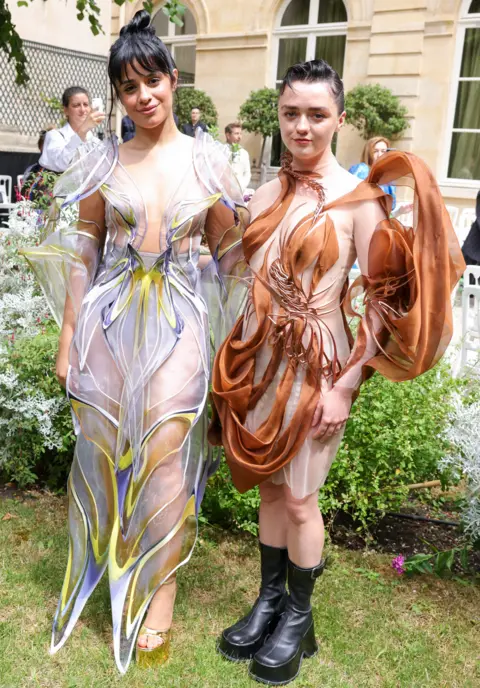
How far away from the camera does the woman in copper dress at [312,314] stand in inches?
77.4

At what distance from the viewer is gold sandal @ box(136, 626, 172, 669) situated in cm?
229

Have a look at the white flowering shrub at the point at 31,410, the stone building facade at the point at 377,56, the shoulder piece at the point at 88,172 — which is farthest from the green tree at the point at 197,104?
the shoulder piece at the point at 88,172

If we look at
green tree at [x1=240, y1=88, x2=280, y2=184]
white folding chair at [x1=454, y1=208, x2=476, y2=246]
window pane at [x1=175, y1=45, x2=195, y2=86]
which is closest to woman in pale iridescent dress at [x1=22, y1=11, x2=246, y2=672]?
white folding chair at [x1=454, y1=208, x2=476, y2=246]

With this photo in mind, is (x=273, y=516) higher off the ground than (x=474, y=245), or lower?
lower

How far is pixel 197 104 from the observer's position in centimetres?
1337

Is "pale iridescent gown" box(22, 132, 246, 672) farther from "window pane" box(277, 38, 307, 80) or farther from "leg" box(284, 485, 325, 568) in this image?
"window pane" box(277, 38, 307, 80)

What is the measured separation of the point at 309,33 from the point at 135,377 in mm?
12158

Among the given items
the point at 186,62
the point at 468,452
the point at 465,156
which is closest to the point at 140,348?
the point at 468,452

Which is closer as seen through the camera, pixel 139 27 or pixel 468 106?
pixel 139 27

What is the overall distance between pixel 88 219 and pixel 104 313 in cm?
33

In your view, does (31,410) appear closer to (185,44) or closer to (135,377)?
(135,377)

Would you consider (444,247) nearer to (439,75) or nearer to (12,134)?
(439,75)

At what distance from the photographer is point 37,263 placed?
2465 mm

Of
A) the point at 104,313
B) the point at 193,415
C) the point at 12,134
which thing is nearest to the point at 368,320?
the point at 193,415
